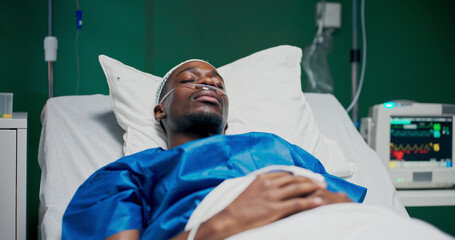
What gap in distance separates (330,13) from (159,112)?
1.30 meters

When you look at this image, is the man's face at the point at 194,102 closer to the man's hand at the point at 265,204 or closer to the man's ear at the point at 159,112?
the man's ear at the point at 159,112

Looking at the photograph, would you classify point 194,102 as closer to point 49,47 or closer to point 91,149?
point 91,149

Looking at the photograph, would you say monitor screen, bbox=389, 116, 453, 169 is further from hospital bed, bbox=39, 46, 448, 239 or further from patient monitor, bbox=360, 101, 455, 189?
hospital bed, bbox=39, 46, 448, 239

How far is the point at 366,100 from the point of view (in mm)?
2531

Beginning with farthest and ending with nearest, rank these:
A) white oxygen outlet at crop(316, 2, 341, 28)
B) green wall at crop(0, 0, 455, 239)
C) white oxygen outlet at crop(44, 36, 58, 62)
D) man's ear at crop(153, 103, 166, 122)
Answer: white oxygen outlet at crop(316, 2, 341, 28)
green wall at crop(0, 0, 455, 239)
white oxygen outlet at crop(44, 36, 58, 62)
man's ear at crop(153, 103, 166, 122)

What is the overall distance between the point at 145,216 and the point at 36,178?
4.06ft

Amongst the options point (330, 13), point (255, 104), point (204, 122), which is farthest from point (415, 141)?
point (204, 122)

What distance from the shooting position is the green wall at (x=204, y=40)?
2.11 metres

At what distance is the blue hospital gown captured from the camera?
3.42ft

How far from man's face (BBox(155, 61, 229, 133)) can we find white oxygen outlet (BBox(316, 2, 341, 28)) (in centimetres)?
109

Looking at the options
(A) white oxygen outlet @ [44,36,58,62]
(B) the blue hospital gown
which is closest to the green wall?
(A) white oxygen outlet @ [44,36,58,62]

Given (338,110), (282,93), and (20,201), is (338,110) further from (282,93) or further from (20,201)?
(20,201)

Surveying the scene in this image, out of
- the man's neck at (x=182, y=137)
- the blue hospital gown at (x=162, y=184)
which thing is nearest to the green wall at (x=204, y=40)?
the man's neck at (x=182, y=137)

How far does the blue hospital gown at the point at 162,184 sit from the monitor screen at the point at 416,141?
818 millimetres
